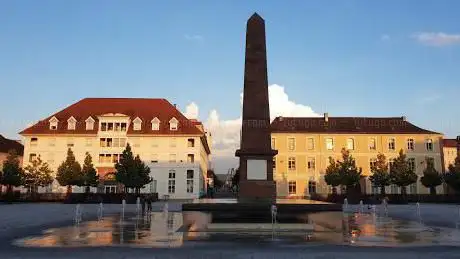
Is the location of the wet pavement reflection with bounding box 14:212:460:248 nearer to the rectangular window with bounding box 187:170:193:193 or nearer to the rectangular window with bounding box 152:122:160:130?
the rectangular window with bounding box 187:170:193:193

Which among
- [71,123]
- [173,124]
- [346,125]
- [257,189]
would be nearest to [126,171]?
[173,124]

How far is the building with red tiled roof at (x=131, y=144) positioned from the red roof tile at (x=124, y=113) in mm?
142

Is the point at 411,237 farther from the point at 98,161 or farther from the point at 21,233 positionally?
the point at 98,161

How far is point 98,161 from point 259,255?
168 ft

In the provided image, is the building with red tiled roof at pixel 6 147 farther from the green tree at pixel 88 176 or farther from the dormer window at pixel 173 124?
the dormer window at pixel 173 124

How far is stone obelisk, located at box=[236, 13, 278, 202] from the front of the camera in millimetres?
16281

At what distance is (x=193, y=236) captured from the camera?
38.1ft

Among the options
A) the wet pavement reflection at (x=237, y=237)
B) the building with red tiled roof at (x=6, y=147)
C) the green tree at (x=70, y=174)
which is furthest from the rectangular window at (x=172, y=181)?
the wet pavement reflection at (x=237, y=237)

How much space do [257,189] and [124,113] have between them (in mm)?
47491

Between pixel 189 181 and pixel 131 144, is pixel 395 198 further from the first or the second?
pixel 131 144

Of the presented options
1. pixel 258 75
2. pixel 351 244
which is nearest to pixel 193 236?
pixel 351 244

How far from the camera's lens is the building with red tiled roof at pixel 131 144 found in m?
55.3

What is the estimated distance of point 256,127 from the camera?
16844mm

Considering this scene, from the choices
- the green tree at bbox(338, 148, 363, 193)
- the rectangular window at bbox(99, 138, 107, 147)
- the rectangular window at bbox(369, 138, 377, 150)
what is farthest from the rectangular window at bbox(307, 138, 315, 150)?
the rectangular window at bbox(99, 138, 107, 147)
